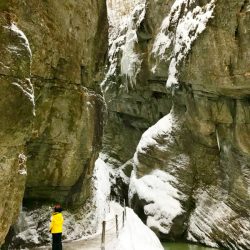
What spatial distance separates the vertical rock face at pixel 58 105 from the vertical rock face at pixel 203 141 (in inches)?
247

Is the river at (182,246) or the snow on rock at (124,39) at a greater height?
the snow on rock at (124,39)

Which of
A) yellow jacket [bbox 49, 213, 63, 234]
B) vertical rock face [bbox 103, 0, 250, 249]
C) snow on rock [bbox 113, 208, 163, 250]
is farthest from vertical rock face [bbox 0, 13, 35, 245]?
vertical rock face [bbox 103, 0, 250, 249]

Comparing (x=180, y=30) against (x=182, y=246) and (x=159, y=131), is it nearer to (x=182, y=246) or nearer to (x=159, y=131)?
(x=159, y=131)

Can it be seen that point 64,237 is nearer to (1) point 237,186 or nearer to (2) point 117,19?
(1) point 237,186

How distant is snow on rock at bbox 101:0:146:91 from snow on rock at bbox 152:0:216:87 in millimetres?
3530

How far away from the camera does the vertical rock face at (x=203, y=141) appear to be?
2034 cm

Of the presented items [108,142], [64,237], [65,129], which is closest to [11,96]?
[65,129]

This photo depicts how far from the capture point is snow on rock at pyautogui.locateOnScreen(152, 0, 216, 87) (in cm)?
2220

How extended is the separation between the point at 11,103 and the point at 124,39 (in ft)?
105

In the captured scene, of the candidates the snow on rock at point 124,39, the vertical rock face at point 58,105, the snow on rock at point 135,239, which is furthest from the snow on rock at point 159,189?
the snow on rock at point 124,39

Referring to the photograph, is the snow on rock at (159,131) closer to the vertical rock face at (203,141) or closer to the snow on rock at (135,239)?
the vertical rock face at (203,141)

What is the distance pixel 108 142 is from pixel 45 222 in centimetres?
2812

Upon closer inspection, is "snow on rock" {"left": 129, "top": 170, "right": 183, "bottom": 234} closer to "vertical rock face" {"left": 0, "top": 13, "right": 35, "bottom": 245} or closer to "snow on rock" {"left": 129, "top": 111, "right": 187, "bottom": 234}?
"snow on rock" {"left": 129, "top": 111, "right": 187, "bottom": 234}

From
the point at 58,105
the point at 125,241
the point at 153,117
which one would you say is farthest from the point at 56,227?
the point at 153,117
